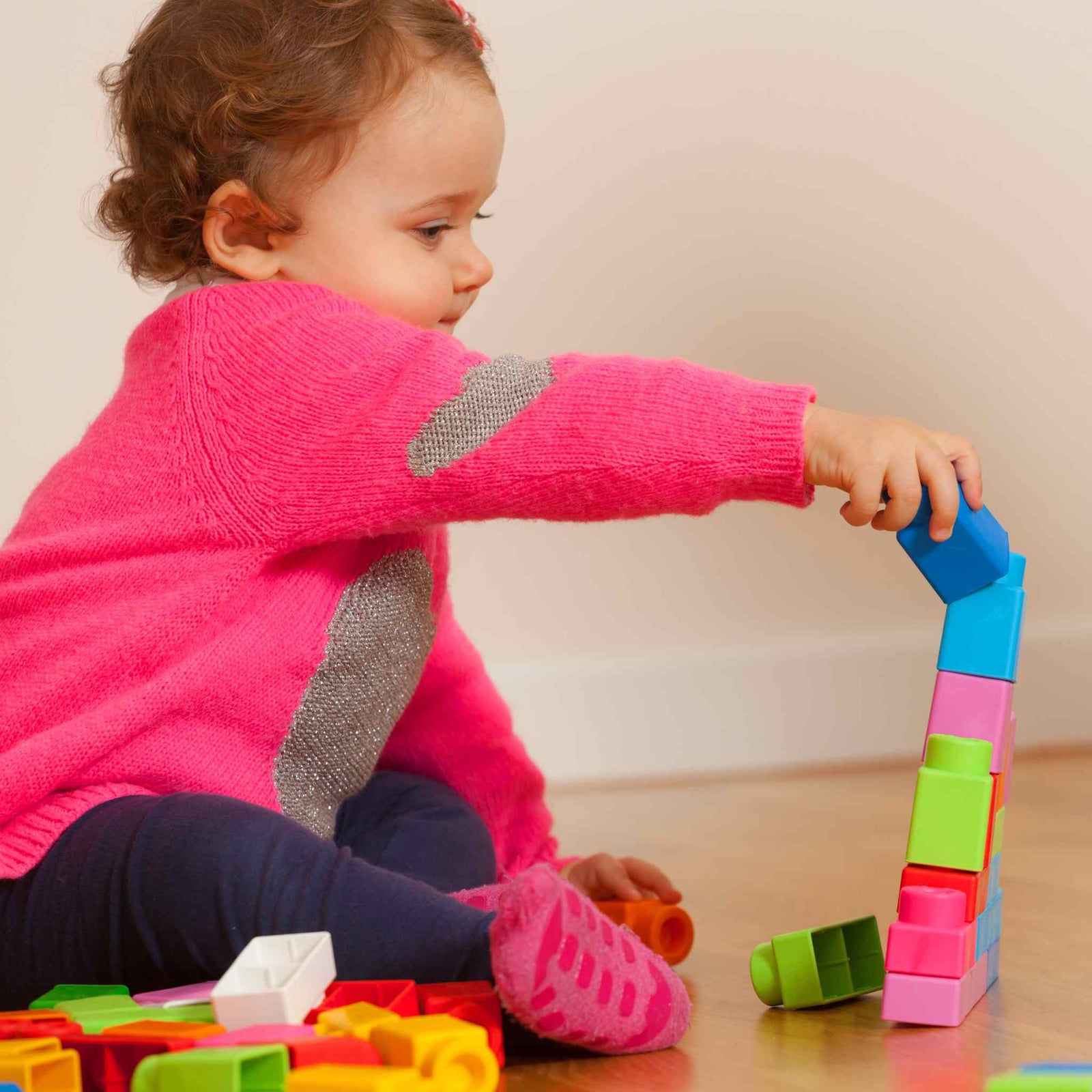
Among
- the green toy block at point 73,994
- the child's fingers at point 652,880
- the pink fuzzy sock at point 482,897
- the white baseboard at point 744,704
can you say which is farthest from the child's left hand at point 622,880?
the white baseboard at point 744,704

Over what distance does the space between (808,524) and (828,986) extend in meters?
0.93

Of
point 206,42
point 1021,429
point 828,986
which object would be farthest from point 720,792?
point 206,42

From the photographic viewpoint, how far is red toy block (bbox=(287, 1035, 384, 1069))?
1.78ft

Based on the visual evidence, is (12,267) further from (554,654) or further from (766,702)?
(766,702)

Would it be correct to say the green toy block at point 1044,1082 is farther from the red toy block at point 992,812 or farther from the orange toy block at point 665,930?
the orange toy block at point 665,930

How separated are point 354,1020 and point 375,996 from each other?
0.05m

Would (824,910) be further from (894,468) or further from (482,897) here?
(894,468)

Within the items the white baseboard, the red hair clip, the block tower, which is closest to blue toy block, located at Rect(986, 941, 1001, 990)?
the block tower

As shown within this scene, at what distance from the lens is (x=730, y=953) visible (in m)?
0.87

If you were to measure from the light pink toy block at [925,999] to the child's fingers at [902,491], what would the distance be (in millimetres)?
209

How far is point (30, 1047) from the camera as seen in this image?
57cm

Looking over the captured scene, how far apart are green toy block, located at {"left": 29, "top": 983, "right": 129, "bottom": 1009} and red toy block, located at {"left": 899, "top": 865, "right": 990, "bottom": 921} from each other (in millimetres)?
374

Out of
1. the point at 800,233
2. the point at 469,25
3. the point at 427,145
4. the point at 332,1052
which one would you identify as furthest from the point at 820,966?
the point at 800,233

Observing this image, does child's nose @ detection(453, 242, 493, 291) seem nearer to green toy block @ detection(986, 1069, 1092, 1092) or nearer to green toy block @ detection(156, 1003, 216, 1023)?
green toy block @ detection(156, 1003, 216, 1023)
